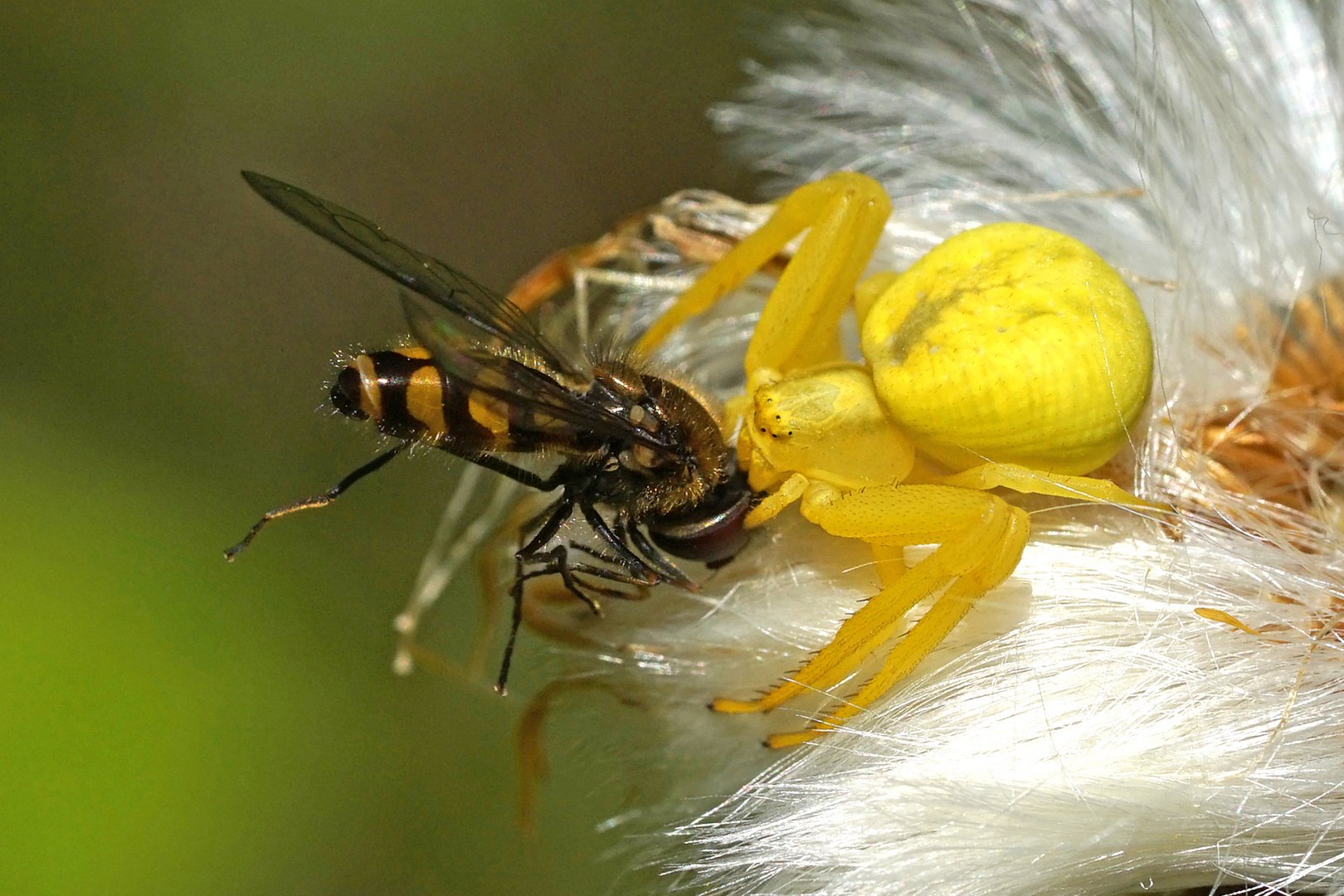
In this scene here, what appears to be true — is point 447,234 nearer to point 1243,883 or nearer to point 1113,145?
point 1113,145

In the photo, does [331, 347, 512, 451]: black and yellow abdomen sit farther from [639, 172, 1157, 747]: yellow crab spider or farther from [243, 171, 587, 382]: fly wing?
[639, 172, 1157, 747]: yellow crab spider

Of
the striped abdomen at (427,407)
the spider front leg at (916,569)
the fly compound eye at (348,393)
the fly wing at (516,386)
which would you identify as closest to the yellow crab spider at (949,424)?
the spider front leg at (916,569)

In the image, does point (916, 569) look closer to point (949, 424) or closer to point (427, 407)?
point (949, 424)

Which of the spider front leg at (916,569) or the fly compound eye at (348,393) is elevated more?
the fly compound eye at (348,393)

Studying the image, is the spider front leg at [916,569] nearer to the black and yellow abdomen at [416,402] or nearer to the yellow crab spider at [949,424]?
the yellow crab spider at [949,424]

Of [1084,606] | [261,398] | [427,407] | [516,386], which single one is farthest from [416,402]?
[261,398]

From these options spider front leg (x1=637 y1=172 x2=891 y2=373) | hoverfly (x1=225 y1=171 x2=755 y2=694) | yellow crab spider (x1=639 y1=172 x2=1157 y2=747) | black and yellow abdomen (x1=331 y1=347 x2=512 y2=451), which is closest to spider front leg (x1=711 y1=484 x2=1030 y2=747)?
yellow crab spider (x1=639 y1=172 x2=1157 y2=747)

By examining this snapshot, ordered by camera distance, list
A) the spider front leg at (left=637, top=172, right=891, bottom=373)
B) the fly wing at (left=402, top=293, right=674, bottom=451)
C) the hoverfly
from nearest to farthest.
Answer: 1. the fly wing at (left=402, top=293, right=674, bottom=451)
2. the hoverfly
3. the spider front leg at (left=637, top=172, right=891, bottom=373)
